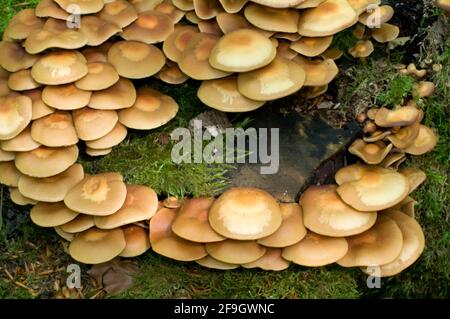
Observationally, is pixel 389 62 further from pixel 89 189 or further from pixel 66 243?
pixel 66 243

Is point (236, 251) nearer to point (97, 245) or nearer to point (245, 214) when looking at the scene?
point (245, 214)

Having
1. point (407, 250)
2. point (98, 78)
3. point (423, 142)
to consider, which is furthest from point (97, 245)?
point (423, 142)

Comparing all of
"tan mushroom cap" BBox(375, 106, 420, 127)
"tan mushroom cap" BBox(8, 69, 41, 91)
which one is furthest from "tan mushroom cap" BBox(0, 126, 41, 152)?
"tan mushroom cap" BBox(375, 106, 420, 127)

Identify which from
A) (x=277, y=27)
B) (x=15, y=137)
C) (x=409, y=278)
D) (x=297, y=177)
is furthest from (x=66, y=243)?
(x=409, y=278)

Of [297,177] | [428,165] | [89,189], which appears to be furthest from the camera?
[428,165]

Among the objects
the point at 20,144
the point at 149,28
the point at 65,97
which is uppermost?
the point at 149,28
